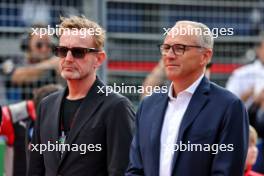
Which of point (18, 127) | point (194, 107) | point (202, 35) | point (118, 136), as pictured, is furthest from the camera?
point (18, 127)

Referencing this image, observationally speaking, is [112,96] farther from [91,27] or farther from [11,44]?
[11,44]

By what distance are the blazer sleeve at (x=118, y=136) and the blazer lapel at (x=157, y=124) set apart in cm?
38

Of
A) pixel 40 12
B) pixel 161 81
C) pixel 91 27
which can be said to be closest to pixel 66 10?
pixel 40 12

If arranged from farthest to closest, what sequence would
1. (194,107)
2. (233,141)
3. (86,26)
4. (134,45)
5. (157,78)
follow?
1. (134,45)
2. (157,78)
3. (86,26)
4. (194,107)
5. (233,141)

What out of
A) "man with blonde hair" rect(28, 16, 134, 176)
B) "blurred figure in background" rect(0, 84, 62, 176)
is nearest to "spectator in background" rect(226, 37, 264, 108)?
"blurred figure in background" rect(0, 84, 62, 176)

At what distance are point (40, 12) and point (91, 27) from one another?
3.66m

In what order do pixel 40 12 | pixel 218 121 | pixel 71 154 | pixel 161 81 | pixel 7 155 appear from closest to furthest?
1. pixel 218 121
2. pixel 71 154
3. pixel 7 155
4. pixel 161 81
5. pixel 40 12

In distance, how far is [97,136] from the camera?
19.4ft

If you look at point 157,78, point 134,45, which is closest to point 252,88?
point 157,78

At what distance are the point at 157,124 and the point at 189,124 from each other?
0.24 m

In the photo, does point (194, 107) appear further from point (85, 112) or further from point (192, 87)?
point (85, 112)

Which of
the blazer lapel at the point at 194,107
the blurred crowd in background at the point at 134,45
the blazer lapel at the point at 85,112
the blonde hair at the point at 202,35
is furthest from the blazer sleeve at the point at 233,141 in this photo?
the blurred crowd in background at the point at 134,45

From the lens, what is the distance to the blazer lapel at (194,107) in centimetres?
539

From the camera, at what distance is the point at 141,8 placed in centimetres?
951
